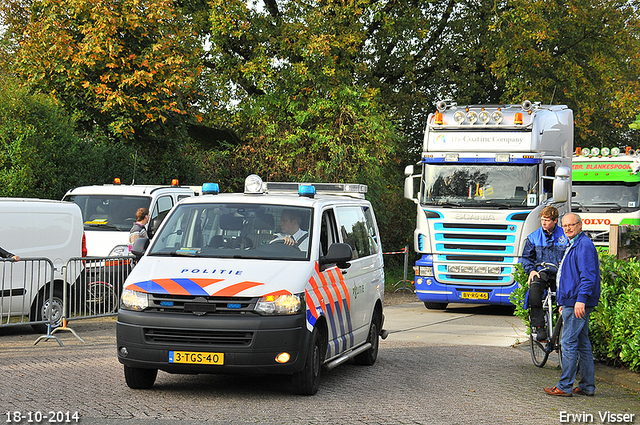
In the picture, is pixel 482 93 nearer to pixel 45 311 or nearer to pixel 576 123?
pixel 576 123

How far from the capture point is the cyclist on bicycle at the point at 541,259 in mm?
9469

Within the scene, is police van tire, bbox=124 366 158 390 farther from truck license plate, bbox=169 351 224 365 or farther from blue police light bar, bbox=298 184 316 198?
blue police light bar, bbox=298 184 316 198

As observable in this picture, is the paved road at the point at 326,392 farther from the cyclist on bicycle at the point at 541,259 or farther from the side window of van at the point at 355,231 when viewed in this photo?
the side window of van at the point at 355,231

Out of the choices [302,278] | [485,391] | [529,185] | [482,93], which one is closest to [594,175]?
[529,185]

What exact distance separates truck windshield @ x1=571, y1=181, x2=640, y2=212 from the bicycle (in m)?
11.6

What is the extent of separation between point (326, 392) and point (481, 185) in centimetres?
856

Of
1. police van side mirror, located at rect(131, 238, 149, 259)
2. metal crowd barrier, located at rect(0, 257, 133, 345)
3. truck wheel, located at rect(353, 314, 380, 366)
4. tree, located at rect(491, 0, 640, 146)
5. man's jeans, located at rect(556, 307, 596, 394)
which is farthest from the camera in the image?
tree, located at rect(491, 0, 640, 146)

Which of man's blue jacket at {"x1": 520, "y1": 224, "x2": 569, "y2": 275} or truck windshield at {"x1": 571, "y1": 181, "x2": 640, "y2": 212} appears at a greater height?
truck windshield at {"x1": 571, "y1": 181, "x2": 640, "y2": 212}

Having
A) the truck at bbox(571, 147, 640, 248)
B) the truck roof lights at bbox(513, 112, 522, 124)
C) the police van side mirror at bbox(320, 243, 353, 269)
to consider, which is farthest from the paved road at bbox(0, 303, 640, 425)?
the truck at bbox(571, 147, 640, 248)

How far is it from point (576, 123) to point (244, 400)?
22998 mm

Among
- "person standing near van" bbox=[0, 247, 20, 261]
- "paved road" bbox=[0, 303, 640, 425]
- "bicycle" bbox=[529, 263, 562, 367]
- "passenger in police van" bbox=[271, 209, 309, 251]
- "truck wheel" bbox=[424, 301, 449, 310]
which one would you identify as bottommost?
"truck wheel" bbox=[424, 301, 449, 310]

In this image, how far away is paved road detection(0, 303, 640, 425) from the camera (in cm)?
698

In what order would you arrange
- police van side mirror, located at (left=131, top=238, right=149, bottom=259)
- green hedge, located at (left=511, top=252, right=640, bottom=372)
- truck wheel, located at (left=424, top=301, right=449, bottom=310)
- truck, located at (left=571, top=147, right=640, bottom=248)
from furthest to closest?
truck, located at (left=571, top=147, right=640, bottom=248), truck wheel, located at (left=424, top=301, right=449, bottom=310), green hedge, located at (left=511, top=252, right=640, bottom=372), police van side mirror, located at (left=131, top=238, right=149, bottom=259)

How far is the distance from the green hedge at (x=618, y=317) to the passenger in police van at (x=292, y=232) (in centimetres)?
368
